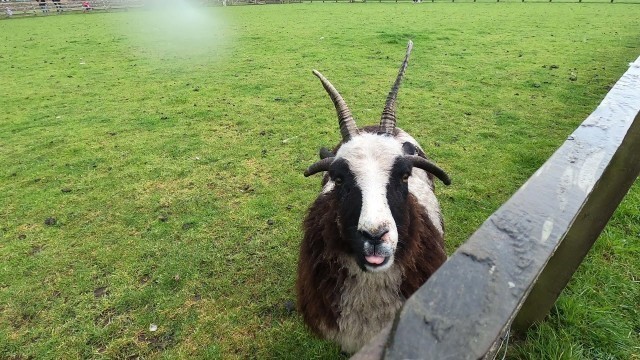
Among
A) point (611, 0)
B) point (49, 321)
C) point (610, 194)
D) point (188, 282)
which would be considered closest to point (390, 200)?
point (610, 194)

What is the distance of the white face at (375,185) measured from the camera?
252 cm

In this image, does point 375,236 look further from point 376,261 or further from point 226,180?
point 226,180

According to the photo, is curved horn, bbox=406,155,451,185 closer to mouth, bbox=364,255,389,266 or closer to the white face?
the white face

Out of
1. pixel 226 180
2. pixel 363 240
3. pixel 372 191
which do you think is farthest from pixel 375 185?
pixel 226 180

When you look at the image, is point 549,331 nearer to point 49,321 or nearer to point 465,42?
point 49,321

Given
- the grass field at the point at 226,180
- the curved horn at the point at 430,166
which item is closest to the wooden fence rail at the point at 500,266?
the curved horn at the point at 430,166

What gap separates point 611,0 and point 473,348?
43.0 meters

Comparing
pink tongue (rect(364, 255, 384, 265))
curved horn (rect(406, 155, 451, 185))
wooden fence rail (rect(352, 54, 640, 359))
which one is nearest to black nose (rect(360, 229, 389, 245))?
pink tongue (rect(364, 255, 384, 265))

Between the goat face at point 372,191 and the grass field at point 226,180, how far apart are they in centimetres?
126

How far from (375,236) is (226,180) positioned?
418 centimetres

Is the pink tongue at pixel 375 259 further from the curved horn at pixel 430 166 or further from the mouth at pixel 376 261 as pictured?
the curved horn at pixel 430 166

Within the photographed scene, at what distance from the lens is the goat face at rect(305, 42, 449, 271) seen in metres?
2.54

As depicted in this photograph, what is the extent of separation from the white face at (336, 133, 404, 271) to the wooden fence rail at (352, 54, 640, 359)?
38.8 inches

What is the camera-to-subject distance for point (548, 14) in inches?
982
